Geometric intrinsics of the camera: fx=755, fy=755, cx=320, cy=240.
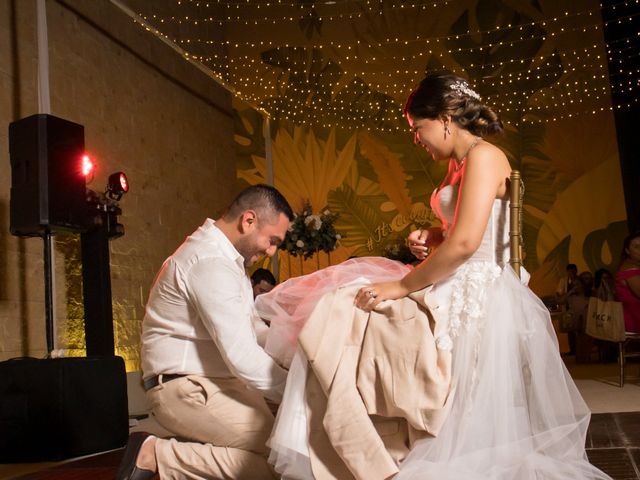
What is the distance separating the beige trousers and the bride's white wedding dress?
241 mm

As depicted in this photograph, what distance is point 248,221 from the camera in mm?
2729

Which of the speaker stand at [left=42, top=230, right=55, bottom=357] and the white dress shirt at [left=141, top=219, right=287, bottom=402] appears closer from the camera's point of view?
the white dress shirt at [left=141, top=219, right=287, bottom=402]

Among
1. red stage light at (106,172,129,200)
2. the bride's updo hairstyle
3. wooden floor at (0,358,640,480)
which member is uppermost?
red stage light at (106,172,129,200)

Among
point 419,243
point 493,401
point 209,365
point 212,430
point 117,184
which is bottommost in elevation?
point 212,430

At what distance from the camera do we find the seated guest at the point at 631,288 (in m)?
5.86

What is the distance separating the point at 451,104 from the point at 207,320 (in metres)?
1.07

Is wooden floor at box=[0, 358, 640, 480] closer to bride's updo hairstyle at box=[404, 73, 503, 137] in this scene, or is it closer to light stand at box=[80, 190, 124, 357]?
light stand at box=[80, 190, 124, 357]

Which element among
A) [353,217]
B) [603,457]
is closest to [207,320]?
[603,457]

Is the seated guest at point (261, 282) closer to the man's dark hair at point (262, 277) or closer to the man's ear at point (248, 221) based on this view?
the man's dark hair at point (262, 277)

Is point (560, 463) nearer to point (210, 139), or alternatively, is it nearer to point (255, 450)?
point (255, 450)

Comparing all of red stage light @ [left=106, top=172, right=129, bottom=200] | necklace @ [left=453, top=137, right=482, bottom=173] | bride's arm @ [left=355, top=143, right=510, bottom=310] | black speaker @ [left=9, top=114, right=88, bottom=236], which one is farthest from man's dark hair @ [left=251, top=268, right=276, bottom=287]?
bride's arm @ [left=355, top=143, right=510, bottom=310]

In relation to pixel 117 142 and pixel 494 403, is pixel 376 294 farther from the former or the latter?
pixel 117 142

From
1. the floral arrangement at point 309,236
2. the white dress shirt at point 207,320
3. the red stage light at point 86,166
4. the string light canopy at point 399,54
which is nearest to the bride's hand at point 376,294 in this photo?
the white dress shirt at point 207,320

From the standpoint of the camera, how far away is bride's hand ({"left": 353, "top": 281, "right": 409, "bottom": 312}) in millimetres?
2305
